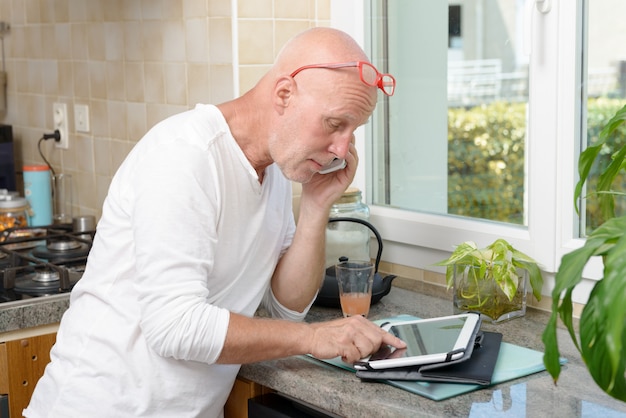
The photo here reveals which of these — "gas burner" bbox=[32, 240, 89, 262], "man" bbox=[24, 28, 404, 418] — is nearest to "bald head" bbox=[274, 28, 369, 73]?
"man" bbox=[24, 28, 404, 418]

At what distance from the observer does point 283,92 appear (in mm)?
1494

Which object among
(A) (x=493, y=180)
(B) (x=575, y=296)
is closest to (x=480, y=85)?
(A) (x=493, y=180)

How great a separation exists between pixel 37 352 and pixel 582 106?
128cm

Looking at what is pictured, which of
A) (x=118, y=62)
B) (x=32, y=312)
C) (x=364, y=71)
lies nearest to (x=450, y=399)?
(x=364, y=71)

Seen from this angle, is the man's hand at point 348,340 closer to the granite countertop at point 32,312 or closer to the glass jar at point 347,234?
the glass jar at point 347,234

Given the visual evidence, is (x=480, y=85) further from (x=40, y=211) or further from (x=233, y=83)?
(x=40, y=211)

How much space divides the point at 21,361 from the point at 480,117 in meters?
1.16

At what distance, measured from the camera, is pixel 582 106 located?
1809 mm

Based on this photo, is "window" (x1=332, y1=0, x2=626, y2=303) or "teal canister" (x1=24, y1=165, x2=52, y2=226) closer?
"window" (x1=332, y1=0, x2=626, y2=303)

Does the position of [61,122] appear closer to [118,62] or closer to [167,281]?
[118,62]

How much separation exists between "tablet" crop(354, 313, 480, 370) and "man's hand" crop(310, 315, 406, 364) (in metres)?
0.02

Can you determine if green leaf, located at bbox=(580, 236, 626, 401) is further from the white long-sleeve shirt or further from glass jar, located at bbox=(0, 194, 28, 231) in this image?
glass jar, located at bbox=(0, 194, 28, 231)

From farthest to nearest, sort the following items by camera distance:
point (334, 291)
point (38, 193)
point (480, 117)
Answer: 1. point (38, 193)
2. point (480, 117)
3. point (334, 291)

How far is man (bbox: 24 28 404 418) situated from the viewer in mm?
1396
